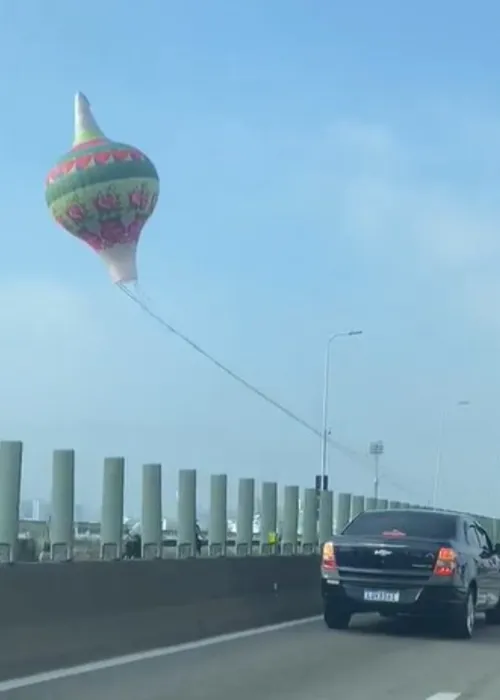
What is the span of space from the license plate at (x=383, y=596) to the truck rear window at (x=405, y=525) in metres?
0.79

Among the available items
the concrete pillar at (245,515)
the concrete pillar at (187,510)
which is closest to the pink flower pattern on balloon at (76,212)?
the concrete pillar at (245,515)

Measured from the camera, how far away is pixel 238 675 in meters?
13.8

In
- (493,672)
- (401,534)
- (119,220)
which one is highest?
(119,220)

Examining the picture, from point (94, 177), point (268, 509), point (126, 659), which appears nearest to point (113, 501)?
point (126, 659)

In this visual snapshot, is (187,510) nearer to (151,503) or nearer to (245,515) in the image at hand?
(151,503)

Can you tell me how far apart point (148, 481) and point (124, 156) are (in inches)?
725

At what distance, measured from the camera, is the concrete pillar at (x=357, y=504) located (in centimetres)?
3319

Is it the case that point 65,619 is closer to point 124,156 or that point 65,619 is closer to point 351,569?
point 351,569

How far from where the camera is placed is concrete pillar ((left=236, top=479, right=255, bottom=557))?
85.0 feet

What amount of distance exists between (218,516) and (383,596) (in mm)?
5848

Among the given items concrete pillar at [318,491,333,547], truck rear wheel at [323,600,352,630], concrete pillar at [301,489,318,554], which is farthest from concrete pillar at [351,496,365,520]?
truck rear wheel at [323,600,352,630]

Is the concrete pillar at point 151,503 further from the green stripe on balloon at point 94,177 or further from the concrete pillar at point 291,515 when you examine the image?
the green stripe on balloon at point 94,177

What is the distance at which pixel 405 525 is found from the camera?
19.6 metres

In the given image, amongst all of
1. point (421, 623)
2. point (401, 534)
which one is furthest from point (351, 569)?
point (421, 623)
